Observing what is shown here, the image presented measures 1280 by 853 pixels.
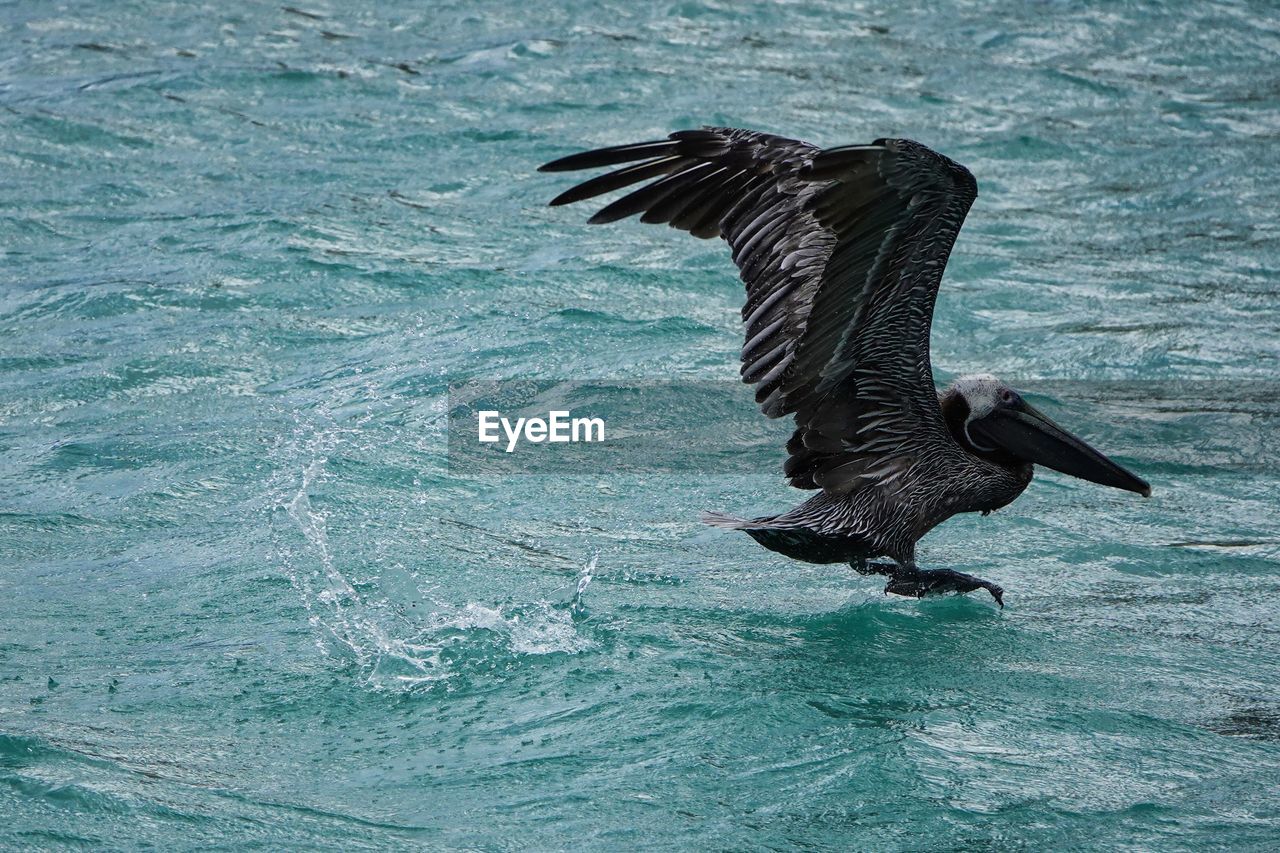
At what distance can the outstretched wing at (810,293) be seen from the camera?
4504mm

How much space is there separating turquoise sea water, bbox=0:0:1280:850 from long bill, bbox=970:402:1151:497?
0.43m

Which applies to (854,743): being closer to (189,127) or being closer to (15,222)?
(15,222)

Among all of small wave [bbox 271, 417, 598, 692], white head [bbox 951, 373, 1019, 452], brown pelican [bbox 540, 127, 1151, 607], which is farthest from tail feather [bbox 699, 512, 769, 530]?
white head [bbox 951, 373, 1019, 452]

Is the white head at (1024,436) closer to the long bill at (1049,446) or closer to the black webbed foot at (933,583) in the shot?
the long bill at (1049,446)

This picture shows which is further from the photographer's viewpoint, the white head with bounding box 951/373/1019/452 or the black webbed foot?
the white head with bounding box 951/373/1019/452

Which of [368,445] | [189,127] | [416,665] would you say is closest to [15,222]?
[189,127]

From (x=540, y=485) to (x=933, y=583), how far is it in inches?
69.6

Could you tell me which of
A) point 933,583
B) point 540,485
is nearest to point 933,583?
point 933,583

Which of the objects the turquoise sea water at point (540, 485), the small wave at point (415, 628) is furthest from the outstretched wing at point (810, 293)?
the small wave at point (415, 628)

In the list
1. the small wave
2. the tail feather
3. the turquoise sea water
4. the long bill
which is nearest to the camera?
the turquoise sea water

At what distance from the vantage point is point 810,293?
190 inches

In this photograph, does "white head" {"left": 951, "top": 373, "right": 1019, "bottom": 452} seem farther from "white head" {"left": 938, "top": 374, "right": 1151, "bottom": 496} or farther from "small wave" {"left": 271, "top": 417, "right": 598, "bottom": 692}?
"small wave" {"left": 271, "top": 417, "right": 598, "bottom": 692}

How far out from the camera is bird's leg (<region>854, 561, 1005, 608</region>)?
483 cm

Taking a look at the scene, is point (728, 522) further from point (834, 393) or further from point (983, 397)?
point (983, 397)
